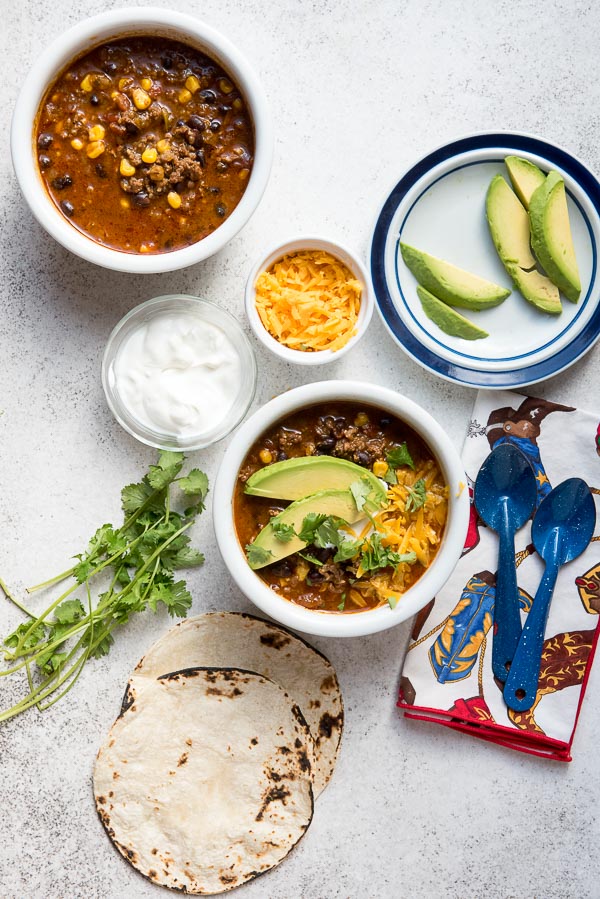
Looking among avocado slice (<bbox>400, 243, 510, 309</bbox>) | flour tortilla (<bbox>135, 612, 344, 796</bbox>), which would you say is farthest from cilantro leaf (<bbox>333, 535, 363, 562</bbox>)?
avocado slice (<bbox>400, 243, 510, 309</bbox>)

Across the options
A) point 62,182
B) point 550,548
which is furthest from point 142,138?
point 550,548

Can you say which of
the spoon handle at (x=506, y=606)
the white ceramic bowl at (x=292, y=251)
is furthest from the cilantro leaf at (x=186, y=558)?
the spoon handle at (x=506, y=606)

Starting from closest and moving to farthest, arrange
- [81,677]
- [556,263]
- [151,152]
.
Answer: [151,152] < [556,263] < [81,677]

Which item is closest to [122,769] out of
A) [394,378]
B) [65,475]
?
[65,475]

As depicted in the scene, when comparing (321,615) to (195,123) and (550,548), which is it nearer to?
(550,548)

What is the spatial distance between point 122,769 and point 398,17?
2.96m

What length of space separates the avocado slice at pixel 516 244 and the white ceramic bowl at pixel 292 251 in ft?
1.69

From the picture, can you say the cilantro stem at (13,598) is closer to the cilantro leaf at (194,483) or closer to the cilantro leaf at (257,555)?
the cilantro leaf at (194,483)

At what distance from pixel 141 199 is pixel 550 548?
1.90m

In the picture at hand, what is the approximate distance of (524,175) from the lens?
2.66m

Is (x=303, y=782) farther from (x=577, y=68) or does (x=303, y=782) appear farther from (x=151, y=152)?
(x=577, y=68)

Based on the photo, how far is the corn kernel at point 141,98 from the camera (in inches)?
93.4

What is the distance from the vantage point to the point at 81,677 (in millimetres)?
2801

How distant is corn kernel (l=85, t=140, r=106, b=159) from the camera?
2.40 m
